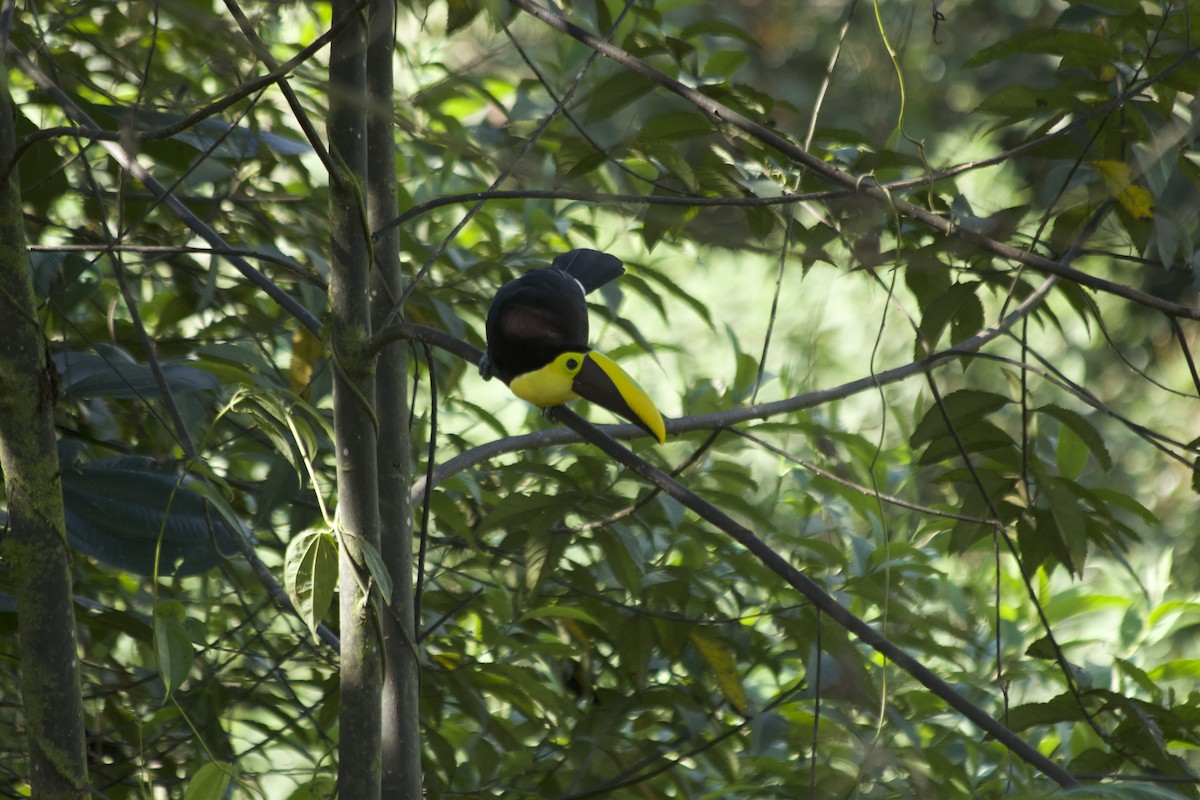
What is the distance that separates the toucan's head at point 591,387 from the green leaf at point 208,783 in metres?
0.33

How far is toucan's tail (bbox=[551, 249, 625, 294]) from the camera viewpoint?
116 cm

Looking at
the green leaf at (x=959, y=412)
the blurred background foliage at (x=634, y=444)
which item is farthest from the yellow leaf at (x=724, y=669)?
the green leaf at (x=959, y=412)

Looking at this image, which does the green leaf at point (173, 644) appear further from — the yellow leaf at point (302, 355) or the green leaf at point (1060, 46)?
the green leaf at point (1060, 46)

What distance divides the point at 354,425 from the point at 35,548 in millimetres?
219

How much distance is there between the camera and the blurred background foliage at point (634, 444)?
94 cm

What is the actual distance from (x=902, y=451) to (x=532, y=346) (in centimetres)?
117

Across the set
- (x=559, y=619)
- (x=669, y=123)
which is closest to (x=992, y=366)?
(x=559, y=619)

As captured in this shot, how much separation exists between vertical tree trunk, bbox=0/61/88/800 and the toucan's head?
1.08 ft

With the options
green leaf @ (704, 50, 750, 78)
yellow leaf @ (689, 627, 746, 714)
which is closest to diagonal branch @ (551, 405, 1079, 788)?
yellow leaf @ (689, 627, 746, 714)

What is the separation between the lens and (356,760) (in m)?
0.76

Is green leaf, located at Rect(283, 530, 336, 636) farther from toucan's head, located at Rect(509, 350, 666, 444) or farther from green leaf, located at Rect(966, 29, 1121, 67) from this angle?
green leaf, located at Rect(966, 29, 1121, 67)

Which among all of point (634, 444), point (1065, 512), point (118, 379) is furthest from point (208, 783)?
point (1065, 512)

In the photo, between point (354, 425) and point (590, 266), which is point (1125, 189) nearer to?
point (590, 266)

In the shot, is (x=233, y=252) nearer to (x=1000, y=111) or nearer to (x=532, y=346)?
(x=532, y=346)
